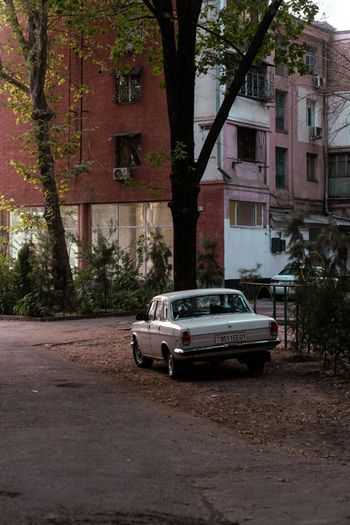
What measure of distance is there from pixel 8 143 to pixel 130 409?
110ft

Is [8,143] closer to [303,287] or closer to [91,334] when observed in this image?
[91,334]

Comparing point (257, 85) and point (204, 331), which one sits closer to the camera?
point (204, 331)

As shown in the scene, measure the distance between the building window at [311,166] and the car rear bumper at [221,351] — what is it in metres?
31.0

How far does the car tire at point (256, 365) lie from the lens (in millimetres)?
13098

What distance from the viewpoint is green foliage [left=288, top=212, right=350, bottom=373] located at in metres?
12.2

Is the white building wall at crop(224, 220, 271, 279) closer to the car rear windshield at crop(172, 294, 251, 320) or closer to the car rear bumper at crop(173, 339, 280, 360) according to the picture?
the car rear windshield at crop(172, 294, 251, 320)

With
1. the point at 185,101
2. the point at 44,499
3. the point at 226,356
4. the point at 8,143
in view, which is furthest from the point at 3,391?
the point at 8,143

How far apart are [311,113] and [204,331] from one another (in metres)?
32.4

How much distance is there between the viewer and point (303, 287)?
13.2 metres

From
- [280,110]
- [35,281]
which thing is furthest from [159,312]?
[280,110]

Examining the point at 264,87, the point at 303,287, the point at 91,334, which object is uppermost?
the point at 264,87

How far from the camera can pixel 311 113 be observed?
1689 inches

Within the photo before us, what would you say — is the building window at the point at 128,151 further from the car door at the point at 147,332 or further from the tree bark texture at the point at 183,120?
the car door at the point at 147,332

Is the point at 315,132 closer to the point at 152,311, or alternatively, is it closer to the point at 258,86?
the point at 258,86
